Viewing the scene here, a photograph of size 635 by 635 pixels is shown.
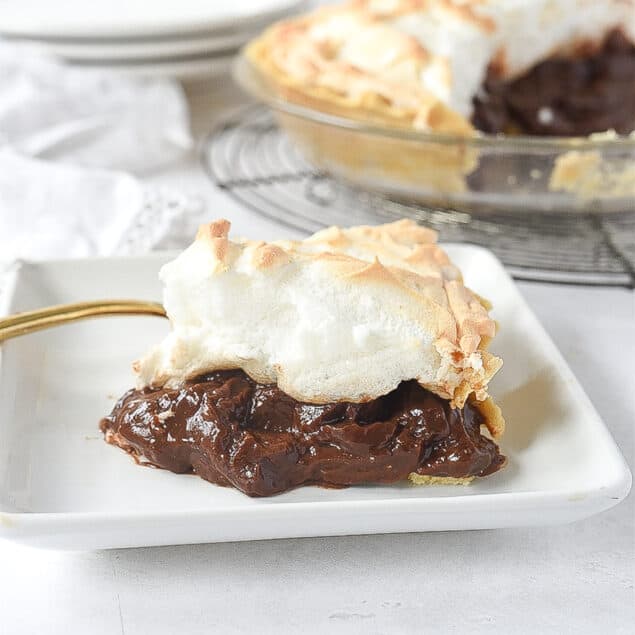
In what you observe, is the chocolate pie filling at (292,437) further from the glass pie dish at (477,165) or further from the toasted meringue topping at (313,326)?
the glass pie dish at (477,165)

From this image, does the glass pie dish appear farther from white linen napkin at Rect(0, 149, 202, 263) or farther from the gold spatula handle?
the gold spatula handle

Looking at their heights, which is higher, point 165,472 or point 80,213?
point 165,472

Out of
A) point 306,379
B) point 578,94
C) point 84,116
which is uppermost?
point 306,379

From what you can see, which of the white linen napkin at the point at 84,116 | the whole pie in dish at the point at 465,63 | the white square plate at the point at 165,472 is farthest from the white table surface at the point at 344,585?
the white linen napkin at the point at 84,116

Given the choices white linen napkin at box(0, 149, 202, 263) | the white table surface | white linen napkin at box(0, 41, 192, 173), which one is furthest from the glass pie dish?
the white table surface

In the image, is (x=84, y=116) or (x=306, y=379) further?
(x=84, y=116)

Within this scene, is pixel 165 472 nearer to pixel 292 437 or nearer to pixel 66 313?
pixel 292 437

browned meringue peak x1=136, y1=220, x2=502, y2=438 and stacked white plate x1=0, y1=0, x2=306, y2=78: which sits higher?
browned meringue peak x1=136, y1=220, x2=502, y2=438

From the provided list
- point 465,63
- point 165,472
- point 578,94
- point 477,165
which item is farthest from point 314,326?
point 578,94
